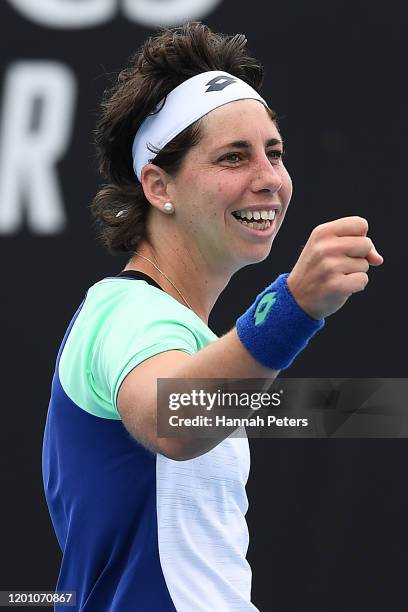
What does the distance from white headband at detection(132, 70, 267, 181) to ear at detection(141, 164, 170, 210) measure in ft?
0.10

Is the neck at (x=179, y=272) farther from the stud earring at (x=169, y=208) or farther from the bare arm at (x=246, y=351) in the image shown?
the bare arm at (x=246, y=351)

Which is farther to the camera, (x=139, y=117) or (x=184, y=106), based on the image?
(x=139, y=117)

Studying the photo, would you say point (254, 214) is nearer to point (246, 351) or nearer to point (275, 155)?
point (275, 155)

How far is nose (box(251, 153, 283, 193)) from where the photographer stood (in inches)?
89.1

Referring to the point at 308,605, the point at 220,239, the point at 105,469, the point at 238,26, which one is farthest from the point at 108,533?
the point at 238,26

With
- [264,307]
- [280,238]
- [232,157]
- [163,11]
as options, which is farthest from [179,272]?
[163,11]

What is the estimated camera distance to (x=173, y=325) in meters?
1.83

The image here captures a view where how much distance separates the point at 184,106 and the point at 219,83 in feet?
0.40

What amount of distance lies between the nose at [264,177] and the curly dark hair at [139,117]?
16 cm

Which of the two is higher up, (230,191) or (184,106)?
(184,106)

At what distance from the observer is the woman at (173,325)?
164cm

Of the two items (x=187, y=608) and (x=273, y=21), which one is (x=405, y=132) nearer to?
(x=273, y=21)

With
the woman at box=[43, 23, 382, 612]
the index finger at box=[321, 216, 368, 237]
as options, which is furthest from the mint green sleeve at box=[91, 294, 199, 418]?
the index finger at box=[321, 216, 368, 237]

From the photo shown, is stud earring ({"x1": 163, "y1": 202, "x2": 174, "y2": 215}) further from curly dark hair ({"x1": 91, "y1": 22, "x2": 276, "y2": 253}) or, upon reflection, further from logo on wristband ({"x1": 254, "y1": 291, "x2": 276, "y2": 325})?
logo on wristband ({"x1": 254, "y1": 291, "x2": 276, "y2": 325})
